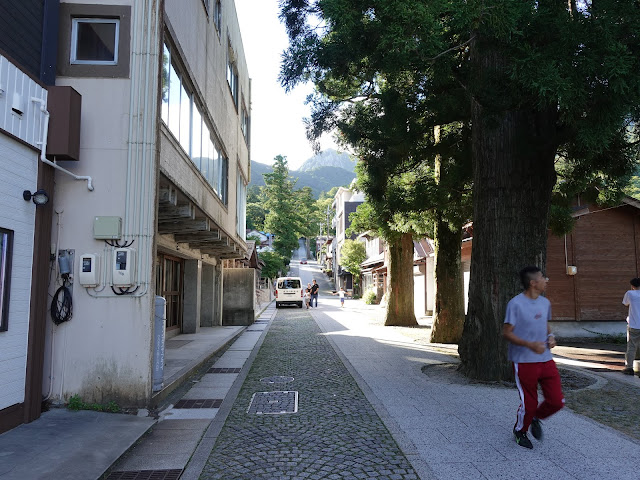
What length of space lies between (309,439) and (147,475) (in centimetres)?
166

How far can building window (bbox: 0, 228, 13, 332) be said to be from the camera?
205 inches

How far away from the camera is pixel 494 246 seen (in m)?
7.95

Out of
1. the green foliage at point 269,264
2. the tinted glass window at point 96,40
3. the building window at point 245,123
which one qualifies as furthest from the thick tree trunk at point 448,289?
the green foliage at point 269,264

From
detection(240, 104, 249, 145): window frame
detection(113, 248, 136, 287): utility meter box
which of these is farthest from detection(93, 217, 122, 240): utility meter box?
detection(240, 104, 249, 145): window frame

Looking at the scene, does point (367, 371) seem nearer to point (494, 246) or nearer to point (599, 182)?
point (494, 246)

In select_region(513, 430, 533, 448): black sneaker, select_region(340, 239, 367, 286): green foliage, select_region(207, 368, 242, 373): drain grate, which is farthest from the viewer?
select_region(340, 239, 367, 286): green foliage

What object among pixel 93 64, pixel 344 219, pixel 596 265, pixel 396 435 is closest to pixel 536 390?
pixel 396 435

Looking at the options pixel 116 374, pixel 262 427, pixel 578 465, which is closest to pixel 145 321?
pixel 116 374

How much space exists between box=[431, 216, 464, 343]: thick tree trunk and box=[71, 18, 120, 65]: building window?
8795 mm

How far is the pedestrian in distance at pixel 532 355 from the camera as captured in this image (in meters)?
4.55

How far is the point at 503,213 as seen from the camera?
26.0 feet

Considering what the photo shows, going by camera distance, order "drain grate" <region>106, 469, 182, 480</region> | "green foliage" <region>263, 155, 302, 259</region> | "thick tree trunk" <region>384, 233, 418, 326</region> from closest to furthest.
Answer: "drain grate" <region>106, 469, 182, 480</region>
"thick tree trunk" <region>384, 233, 418, 326</region>
"green foliage" <region>263, 155, 302, 259</region>

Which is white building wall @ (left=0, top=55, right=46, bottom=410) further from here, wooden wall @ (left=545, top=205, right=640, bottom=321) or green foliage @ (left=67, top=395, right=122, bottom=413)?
wooden wall @ (left=545, top=205, right=640, bottom=321)

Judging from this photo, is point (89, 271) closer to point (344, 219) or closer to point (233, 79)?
point (233, 79)
